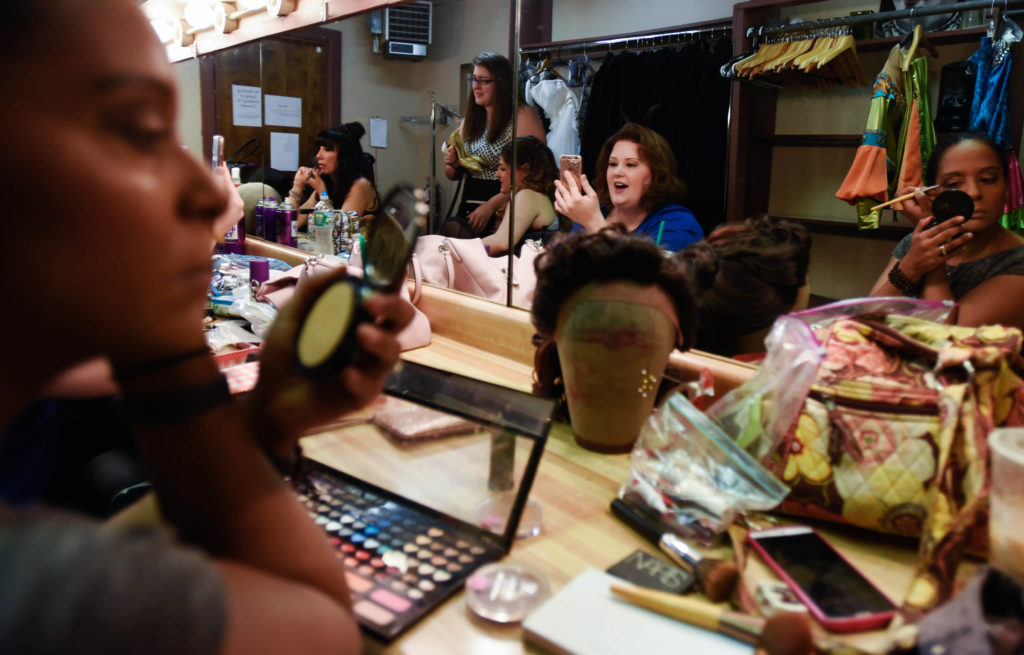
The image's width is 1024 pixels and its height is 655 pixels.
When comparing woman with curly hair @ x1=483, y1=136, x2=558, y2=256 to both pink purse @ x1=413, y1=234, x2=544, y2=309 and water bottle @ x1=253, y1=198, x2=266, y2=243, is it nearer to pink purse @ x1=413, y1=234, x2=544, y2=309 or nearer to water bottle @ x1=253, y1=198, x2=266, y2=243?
pink purse @ x1=413, y1=234, x2=544, y2=309

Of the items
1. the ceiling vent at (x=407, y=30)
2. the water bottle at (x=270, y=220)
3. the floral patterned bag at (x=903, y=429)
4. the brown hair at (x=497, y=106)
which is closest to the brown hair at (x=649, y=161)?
the brown hair at (x=497, y=106)

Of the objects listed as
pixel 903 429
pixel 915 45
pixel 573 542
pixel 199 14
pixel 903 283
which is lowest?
pixel 573 542

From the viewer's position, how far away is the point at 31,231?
0.31 m

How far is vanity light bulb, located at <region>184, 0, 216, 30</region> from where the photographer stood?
2.29 meters

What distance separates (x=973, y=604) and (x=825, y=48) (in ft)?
3.22

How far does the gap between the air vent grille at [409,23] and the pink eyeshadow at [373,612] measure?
1360 mm

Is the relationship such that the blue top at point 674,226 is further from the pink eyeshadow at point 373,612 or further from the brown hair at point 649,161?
the pink eyeshadow at point 373,612

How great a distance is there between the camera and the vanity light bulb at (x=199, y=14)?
90.0 inches

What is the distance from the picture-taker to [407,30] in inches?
63.6

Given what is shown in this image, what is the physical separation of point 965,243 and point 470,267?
0.90 meters

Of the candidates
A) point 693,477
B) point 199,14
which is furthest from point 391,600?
point 199,14

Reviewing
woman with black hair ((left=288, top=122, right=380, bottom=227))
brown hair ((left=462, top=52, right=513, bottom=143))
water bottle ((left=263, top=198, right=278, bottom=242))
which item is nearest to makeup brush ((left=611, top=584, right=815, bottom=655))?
brown hair ((left=462, top=52, right=513, bottom=143))

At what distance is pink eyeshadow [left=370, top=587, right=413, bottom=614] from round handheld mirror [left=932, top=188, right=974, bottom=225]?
0.86 meters

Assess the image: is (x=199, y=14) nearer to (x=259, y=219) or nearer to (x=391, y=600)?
(x=259, y=219)
